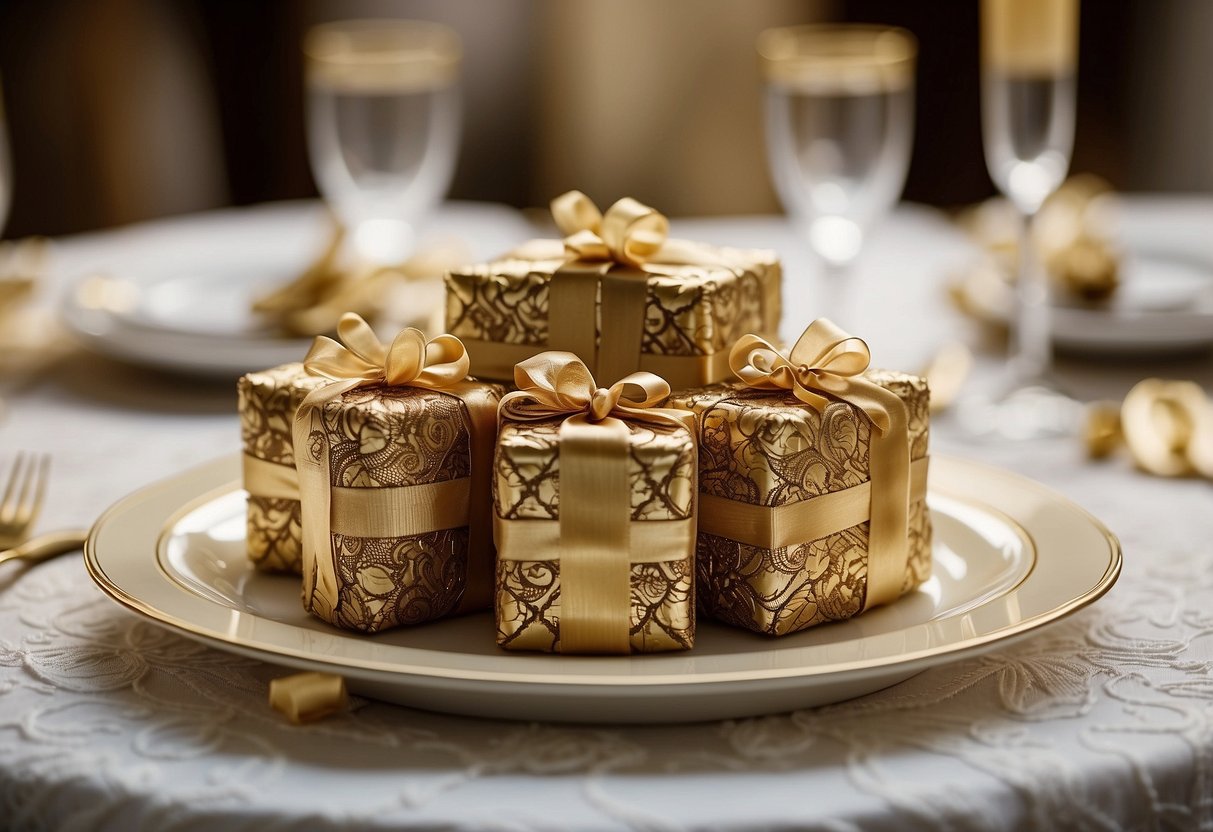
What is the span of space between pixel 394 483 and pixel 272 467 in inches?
6.1

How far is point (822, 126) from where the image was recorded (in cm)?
140

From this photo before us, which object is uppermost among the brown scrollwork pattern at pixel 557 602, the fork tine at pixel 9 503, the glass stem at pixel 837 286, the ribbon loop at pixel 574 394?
the ribbon loop at pixel 574 394

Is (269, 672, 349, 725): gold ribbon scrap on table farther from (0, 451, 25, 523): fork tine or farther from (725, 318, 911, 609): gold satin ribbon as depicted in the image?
(0, 451, 25, 523): fork tine

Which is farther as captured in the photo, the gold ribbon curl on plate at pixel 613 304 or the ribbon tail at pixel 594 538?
the gold ribbon curl on plate at pixel 613 304

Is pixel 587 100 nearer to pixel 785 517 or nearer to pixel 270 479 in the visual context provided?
pixel 270 479

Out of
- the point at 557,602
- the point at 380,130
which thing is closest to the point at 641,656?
the point at 557,602

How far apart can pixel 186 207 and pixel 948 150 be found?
1970 mm

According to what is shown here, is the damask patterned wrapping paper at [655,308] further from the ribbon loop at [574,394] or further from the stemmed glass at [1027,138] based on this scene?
the stemmed glass at [1027,138]

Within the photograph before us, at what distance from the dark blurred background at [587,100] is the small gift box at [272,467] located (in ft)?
7.12

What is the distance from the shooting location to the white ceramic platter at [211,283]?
1443 mm

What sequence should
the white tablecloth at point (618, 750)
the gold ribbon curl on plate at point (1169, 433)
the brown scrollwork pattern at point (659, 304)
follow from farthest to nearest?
1. the gold ribbon curl on plate at point (1169, 433)
2. the brown scrollwork pattern at point (659, 304)
3. the white tablecloth at point (618, 750)

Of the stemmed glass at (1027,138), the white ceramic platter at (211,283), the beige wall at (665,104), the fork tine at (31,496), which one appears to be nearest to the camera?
the fork tine at (31,496)

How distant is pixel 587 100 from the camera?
3375 mm

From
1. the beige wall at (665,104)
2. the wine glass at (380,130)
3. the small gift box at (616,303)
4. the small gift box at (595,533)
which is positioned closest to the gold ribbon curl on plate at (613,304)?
the small gift box at (616,303)
